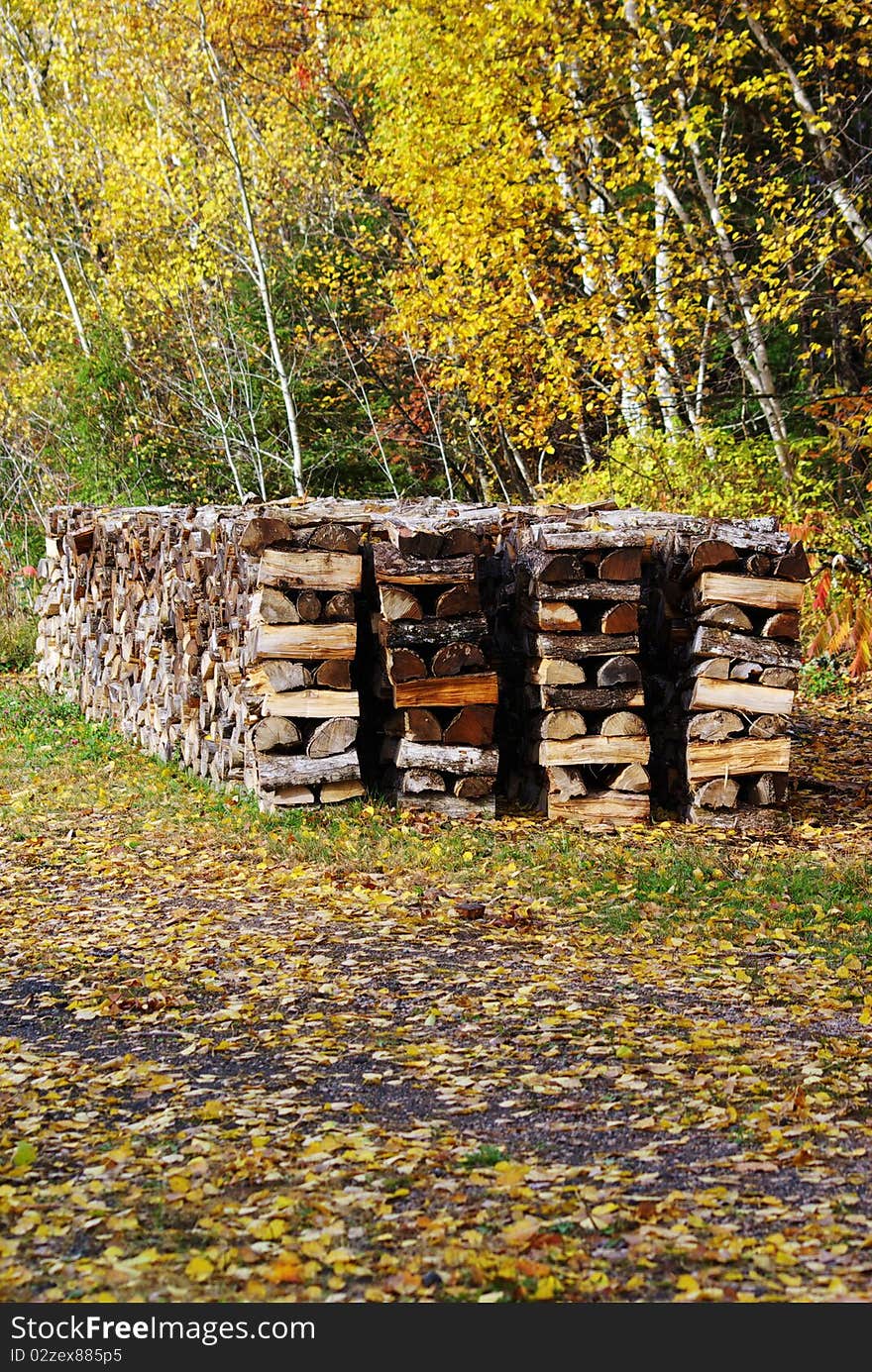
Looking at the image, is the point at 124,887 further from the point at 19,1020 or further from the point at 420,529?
the point at 420,529

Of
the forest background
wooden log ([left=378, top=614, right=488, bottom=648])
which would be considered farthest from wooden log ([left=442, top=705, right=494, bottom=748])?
the forest background

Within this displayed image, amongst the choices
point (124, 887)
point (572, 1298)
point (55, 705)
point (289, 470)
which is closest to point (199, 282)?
point (289, 470)

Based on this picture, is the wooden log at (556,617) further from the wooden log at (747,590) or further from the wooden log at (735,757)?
the wooden log at (735,757)

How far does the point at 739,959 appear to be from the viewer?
21.3ft

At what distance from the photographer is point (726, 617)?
894 cm

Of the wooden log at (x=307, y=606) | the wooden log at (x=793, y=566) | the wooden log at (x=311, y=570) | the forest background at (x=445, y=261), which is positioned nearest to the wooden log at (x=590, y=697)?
the wooden log at (x=793, y=566)

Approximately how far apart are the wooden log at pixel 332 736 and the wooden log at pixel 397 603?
76 cm

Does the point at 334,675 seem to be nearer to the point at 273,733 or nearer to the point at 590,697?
the point at 273,733

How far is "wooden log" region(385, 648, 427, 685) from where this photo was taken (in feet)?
28.9

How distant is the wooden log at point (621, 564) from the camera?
8.87 m

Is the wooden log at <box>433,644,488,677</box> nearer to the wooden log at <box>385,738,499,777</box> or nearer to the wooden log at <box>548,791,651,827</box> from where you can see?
the wooden log at <box>385,738,499,777</box>

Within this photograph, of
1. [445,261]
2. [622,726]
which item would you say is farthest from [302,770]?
[445,261]

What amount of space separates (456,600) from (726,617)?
1.69 meters

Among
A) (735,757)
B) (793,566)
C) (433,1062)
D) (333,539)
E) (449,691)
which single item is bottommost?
(433,1062)
